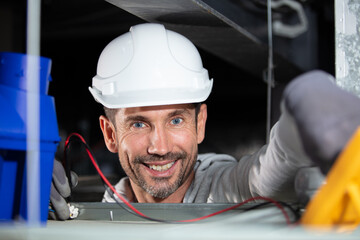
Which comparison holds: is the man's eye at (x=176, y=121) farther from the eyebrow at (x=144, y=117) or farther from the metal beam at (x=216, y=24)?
the metal beam at (x=216, y=24)

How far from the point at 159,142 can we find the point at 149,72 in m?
0.25

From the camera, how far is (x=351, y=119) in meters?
0.70

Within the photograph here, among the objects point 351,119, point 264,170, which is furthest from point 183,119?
point 351,119

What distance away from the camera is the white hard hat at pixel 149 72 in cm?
151

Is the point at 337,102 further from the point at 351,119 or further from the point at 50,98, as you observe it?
the point at 50,98

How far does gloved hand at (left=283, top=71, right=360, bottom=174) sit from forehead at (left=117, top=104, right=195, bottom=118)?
2.78ft

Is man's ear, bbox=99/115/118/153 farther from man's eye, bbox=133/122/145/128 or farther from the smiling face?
man's eye, bbox=133/122/145/128

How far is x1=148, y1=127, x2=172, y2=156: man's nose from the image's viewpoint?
5.26 ft

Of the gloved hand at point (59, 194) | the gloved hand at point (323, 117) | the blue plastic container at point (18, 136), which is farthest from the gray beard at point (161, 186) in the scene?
the gloved hand at point (323, 117)

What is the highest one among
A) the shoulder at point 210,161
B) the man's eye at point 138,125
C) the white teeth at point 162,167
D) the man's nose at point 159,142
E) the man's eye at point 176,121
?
the man's eye at point 176,121

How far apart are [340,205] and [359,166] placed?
0.27ft

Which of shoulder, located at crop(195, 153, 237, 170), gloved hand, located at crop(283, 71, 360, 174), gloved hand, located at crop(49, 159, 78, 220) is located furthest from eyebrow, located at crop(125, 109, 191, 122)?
gloved hand, located at crop(283, 71, 360, 174)

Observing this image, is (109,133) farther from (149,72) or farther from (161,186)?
(149,72)

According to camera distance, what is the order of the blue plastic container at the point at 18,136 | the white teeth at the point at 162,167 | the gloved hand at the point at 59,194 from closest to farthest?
1. the blue plastic container at the point at 18,136
2. the gloved hand at the point at 59,194
3. the white teeth at the point at 162,167
